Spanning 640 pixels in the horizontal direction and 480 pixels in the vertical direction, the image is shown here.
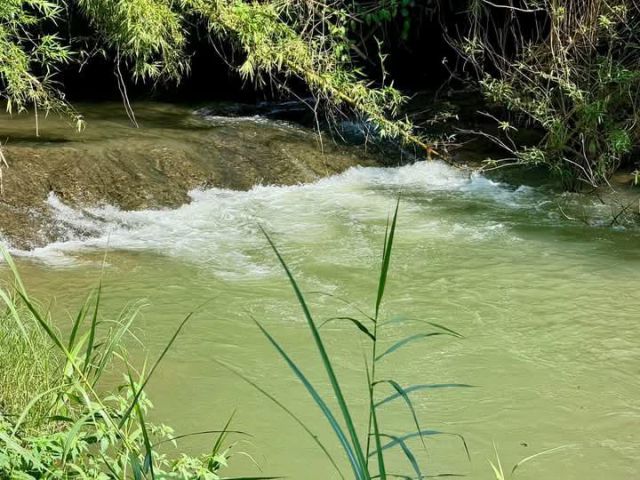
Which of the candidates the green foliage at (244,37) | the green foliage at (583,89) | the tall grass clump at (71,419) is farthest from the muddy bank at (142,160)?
the tall grass clump at (71,419)

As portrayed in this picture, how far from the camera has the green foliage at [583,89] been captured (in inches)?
264

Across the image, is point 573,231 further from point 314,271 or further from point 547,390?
point 547,390

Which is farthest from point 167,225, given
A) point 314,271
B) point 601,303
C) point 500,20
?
point 500,20

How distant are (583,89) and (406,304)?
3.06m

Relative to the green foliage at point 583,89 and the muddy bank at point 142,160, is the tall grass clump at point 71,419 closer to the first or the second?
the muddy bank at point 142,160

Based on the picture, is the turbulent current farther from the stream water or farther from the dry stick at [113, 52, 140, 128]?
the dry stick at [113, 52, 140, 128]

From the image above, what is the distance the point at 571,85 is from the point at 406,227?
1718 mm

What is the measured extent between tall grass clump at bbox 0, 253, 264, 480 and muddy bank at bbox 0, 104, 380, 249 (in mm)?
2993

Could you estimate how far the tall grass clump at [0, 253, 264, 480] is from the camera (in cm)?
207

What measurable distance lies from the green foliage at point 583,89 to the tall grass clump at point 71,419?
4.44 meters

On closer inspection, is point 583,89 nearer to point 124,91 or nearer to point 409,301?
point 409,301

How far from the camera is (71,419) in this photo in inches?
91.4

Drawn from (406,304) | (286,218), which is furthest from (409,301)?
(286,218)

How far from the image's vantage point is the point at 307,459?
3344 millimetres
